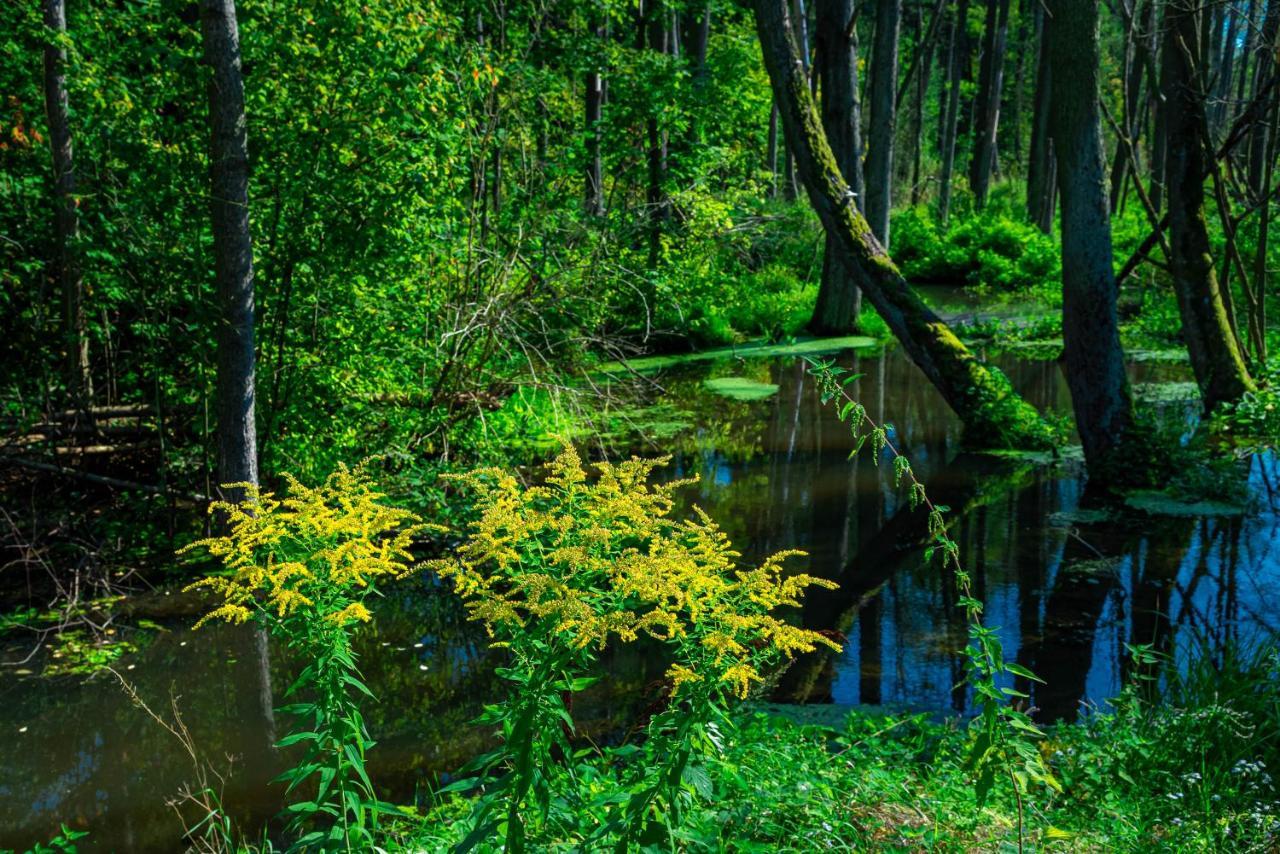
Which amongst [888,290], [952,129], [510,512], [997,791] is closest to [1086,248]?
[888,290]

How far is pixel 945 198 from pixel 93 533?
2305cm

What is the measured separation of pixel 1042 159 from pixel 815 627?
22.0 m

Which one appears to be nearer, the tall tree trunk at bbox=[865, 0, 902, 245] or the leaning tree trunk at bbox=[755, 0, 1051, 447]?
the leaning tree trunk at bbox=[755, 0, 1051, 447]

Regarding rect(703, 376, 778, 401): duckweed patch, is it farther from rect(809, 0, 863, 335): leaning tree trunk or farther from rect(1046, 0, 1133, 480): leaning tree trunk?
rect(1046, 0, 1133, 480): leaning tree trunk

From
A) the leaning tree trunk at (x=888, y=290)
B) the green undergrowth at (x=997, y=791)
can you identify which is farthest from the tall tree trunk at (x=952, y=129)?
the green undergrowth at (x=997, y=791)

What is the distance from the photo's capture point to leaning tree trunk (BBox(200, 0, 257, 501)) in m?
6.59

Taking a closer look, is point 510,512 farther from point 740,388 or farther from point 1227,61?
point 1227,61

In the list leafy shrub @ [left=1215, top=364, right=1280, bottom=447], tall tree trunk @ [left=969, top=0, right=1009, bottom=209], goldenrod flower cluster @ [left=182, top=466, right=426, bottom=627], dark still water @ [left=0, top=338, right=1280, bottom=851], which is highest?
tall tree trunk @ [left=969, top=0, right=1009, bottom=209]

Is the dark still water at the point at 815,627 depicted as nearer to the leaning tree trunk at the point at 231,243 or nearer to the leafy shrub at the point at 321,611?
the leaning tree trunk at the point at 231,243

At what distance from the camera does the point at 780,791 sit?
3.71m

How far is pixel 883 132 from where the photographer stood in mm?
16875

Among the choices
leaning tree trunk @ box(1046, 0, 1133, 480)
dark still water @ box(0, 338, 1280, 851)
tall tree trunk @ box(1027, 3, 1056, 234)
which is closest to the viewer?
dark still water @ box(0, 338, 1280, 851)

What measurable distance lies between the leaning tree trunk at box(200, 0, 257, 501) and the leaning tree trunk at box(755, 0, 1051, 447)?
19.3 feet

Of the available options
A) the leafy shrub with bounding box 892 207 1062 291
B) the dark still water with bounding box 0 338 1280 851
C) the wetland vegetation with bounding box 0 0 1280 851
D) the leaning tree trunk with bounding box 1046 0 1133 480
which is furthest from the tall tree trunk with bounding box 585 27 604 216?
the leafy shrub with bounding box 892 207 1062 291
